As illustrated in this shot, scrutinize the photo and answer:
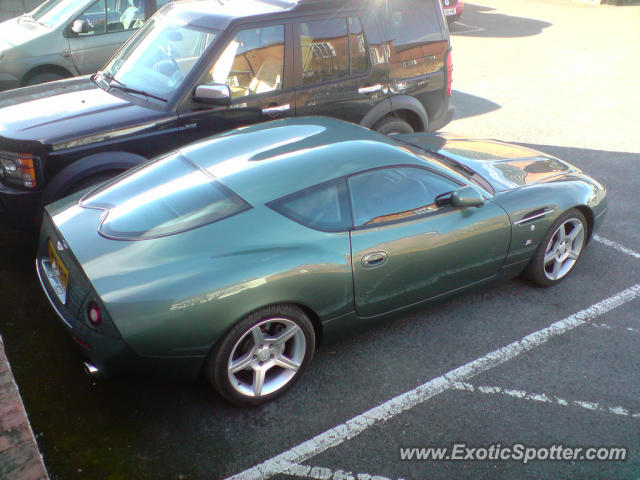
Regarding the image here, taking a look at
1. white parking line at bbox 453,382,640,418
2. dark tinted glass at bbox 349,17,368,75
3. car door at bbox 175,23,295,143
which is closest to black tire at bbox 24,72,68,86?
car door at bbox 175,23,295,143

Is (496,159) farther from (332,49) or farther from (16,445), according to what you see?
(16,445)

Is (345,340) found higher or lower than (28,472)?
lower

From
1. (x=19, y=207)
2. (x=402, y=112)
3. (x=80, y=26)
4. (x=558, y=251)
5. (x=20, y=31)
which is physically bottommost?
(x=558, y=251)

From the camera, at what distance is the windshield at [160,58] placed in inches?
213

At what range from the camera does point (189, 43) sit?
5.55m

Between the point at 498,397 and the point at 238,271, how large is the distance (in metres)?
1.83

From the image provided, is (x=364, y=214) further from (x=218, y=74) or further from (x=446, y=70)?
(x=446, y=70)

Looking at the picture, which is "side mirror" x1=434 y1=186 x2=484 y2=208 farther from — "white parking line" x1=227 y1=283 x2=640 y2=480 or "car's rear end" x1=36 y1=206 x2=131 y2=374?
"car's rear end" x1=36 y1=206 x2=131 y2=374

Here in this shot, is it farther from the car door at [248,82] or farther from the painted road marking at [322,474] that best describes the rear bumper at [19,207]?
the painted road marking at [322,474]

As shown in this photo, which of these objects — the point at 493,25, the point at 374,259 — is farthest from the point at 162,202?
the point at 493,25

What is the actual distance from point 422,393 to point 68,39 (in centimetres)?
666

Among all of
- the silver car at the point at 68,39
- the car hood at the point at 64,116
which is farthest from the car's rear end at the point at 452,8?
the car hood at the point at 64,116

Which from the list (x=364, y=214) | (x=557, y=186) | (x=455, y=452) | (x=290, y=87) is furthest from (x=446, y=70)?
(x=455, y=452)

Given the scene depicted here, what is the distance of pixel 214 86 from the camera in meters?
5.15
